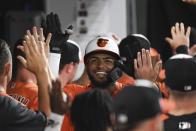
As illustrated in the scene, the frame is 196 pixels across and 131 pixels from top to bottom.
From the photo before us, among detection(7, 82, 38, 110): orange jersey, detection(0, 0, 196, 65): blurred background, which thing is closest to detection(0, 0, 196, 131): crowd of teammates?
detection(7, 82, 38, 110): orange jersey

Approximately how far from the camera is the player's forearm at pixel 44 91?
346 cm

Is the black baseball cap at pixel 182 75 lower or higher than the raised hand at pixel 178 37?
lower

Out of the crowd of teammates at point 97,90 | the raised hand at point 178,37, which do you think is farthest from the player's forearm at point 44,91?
the raised hand at point 178,37

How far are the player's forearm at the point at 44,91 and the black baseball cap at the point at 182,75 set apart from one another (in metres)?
0.95

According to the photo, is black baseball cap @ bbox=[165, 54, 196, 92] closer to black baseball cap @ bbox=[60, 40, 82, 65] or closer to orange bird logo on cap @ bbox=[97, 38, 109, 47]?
orange bird logo on cap @ bbox=[97, 38, 109, 47]

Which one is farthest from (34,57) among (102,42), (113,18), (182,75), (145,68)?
(113,18)

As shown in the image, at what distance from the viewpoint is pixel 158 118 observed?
2.54 m

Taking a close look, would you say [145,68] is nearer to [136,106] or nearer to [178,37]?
[178,37]

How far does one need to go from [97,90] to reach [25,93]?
180 cm

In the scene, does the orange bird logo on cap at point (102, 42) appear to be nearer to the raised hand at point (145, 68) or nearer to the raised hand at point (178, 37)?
the raised hand at point (178, 37)

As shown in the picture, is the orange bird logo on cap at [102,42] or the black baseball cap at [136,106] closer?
the black baseball cap at [136,106]

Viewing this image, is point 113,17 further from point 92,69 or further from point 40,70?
point 40,70

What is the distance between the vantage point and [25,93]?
4590 mm

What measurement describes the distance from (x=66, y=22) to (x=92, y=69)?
333cm
